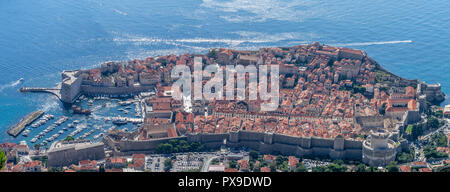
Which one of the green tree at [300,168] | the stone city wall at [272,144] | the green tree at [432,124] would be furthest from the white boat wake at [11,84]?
the green tree at [432,124]

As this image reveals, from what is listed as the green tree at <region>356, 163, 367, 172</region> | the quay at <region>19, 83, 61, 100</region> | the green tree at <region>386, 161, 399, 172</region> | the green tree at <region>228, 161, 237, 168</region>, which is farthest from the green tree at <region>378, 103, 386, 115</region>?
the quay at <region>19, 83, 61, 100</region>

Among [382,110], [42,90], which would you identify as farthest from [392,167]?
[42,90]

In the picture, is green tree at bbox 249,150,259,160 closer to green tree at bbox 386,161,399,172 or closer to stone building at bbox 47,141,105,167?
green tree at bbox 386,161,399,172

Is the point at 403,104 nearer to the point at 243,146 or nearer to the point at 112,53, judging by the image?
the point at 243,146

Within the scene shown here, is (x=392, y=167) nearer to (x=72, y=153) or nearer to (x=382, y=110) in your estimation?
(x=382, y=110)
